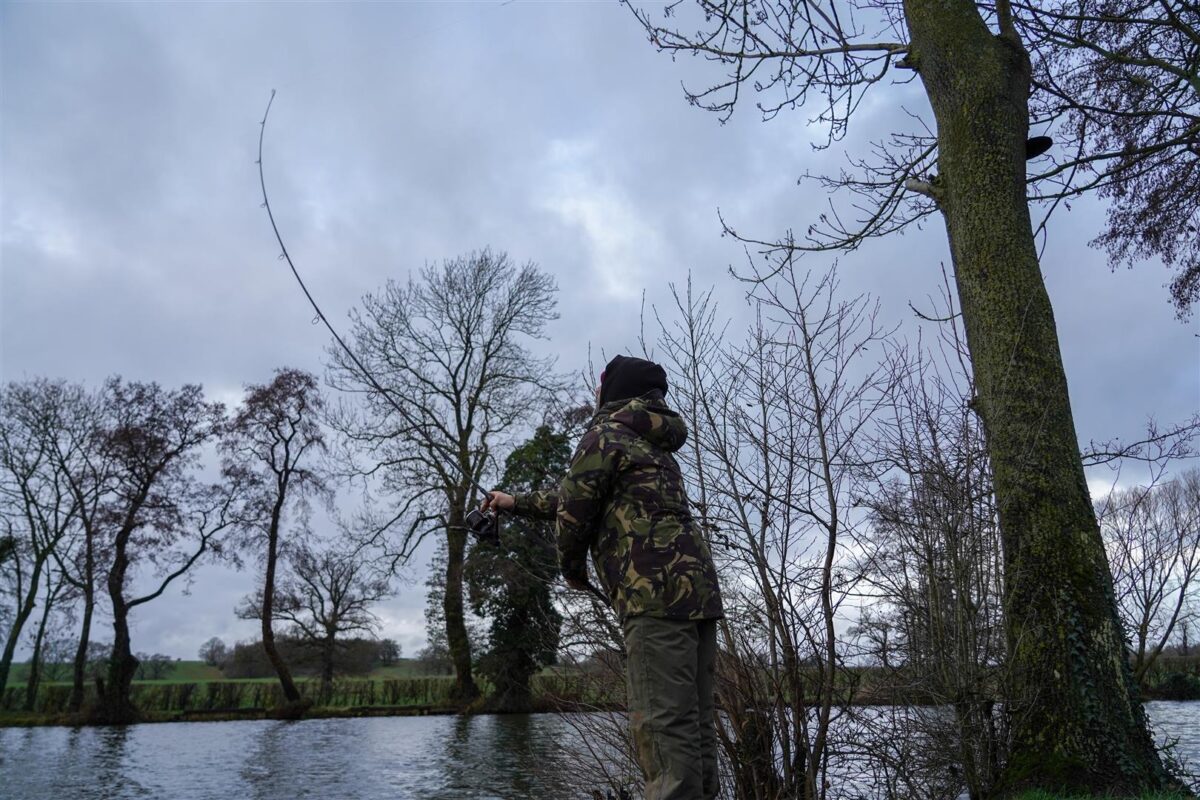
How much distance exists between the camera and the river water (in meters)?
9.52

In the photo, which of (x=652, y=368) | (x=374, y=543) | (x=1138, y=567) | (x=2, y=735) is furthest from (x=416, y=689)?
(x=652, y=368)

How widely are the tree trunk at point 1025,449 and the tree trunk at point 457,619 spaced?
21532 millimetres

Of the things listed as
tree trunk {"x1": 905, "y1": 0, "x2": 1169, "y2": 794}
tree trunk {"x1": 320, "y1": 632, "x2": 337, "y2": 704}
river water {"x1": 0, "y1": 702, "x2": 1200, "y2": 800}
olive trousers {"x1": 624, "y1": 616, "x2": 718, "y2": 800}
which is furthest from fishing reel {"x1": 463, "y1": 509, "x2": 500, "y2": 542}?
tree trunk {"x1": 320, "y1": 632, "x2": 337, "y2": 704}

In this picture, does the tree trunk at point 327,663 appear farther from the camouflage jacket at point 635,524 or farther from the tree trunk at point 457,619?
the camouflage jacket at point 635,524

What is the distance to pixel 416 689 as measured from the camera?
3416cm

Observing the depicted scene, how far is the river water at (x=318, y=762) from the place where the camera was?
31.2 feet

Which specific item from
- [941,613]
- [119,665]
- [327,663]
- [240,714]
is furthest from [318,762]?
A: [327,663]

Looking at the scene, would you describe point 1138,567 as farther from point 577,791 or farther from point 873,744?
point 577,791

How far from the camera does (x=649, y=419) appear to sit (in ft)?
11.8

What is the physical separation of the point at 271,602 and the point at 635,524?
3073cm

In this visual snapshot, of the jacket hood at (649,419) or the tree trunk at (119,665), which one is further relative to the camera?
the tree trunk at (119,665)

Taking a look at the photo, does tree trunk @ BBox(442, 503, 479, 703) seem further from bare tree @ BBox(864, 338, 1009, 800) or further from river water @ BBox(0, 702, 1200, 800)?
bare tree @ BBox(864, 338, 1009, 800)

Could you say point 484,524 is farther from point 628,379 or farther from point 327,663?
point 327,663

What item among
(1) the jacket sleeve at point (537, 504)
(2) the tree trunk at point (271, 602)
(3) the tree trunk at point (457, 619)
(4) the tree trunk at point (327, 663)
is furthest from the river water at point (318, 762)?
(4) the tree trunk at point (327, 663)
